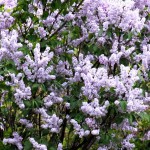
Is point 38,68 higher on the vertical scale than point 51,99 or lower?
higher

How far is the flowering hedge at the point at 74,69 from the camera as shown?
3623 mm

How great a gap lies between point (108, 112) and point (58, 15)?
3.94 feet

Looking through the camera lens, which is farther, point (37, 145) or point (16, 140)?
point (16, 140)

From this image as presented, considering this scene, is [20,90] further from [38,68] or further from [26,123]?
[26,123]

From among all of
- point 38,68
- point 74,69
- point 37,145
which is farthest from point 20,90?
point 74,69

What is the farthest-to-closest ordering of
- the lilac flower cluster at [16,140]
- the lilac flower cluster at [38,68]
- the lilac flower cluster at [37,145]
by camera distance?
the lilac flower cluster at [16,140]
the lilac flower cluster at [37,145]
the lilac flower cluster at [38,68]

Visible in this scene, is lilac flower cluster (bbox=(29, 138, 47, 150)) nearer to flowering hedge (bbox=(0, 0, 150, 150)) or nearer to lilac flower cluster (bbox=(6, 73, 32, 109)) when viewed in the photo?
flowering hedge (bbox=(0, 0, 150, 150))

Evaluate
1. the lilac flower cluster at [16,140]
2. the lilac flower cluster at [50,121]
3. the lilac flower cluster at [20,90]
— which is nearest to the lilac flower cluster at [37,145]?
the lilac flower cluster at [50,121]

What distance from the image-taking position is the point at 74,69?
4.17 meters

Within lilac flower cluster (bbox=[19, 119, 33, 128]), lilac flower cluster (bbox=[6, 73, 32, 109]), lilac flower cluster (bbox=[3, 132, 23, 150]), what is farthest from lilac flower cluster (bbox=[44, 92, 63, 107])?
lilac flower cluster (bbox=[3, 132, 23, 150])

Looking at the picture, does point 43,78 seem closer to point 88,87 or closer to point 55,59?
point 88,87

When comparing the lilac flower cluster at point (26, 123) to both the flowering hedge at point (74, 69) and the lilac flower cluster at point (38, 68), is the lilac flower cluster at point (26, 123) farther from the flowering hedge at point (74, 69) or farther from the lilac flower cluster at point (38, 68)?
the lilac flower cluster at point (38, 68)

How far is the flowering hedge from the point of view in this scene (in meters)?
3.62

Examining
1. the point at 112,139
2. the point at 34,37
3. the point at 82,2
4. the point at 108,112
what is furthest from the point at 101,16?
the point at 112,139
